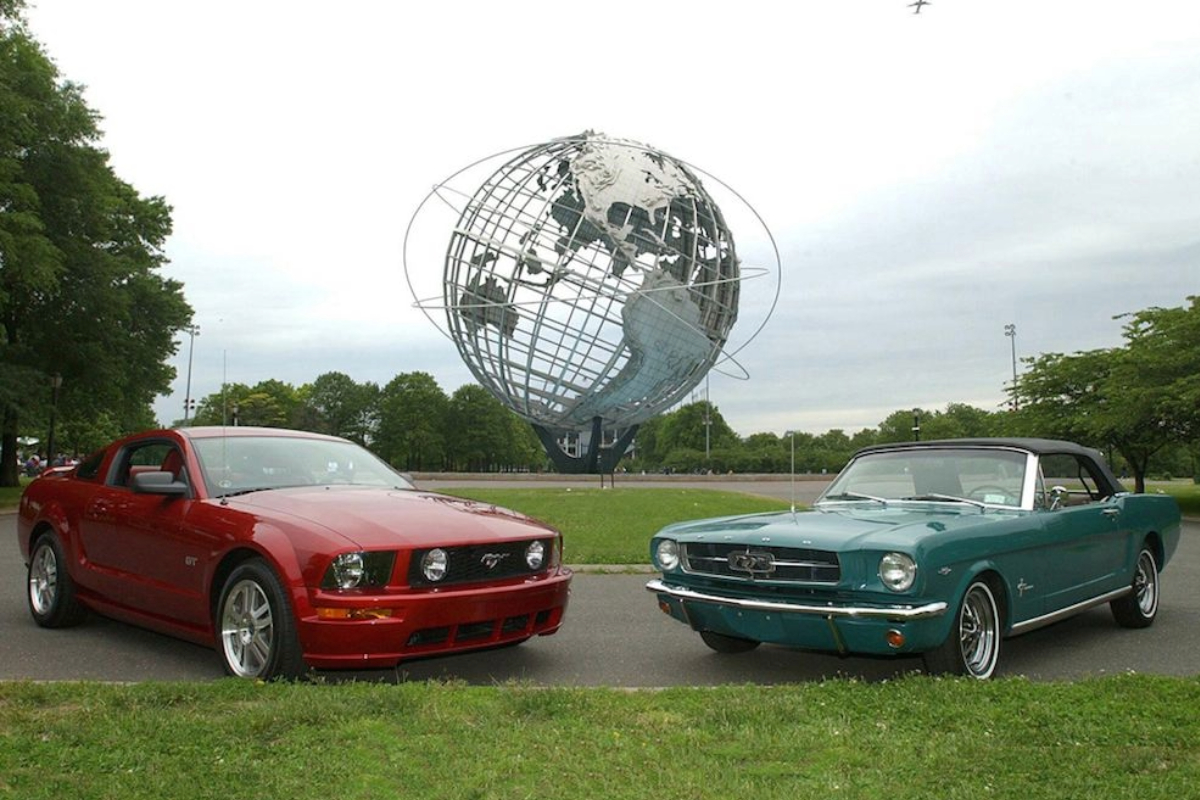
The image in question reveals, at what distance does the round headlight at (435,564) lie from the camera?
17.4 ft

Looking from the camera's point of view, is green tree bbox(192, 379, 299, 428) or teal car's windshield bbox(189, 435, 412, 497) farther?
green tree bbox(192, 379, 299, 428)

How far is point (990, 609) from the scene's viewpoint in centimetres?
563

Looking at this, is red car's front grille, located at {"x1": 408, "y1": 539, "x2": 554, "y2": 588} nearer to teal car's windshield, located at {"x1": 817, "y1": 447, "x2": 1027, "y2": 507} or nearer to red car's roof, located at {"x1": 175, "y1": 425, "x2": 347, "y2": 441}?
red car's roof, located at {"x1": 175, "y1": 425, "x2": 347, "y2": 441}

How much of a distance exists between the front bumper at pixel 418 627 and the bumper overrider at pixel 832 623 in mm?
1063

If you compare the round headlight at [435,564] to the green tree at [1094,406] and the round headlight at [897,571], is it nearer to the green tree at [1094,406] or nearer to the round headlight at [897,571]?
the round headlight at [897,571]

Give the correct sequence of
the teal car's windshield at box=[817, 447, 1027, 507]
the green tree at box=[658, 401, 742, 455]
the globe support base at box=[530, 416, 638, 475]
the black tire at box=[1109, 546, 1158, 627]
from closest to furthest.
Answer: the teal car's windshield at box=[817, 447, 1027, 507], the black tire at box=[1109, 546, 1158, 627], the globe support base at box=[530, 416, 638, 475], the green tree at box=[658, 401, 742, 455]

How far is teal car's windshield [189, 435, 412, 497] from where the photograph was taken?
631cm

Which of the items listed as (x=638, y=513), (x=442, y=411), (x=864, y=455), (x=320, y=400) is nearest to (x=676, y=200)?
(x=638, y=513)

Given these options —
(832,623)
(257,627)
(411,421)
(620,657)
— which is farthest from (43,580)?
(411,421)

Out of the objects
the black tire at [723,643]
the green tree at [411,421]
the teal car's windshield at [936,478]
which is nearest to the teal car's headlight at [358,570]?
the black tire at [723,643]

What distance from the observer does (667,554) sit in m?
6.16

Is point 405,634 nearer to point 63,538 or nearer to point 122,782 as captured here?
point 122,782

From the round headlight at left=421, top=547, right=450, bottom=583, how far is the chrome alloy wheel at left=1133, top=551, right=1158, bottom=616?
5.42 meters

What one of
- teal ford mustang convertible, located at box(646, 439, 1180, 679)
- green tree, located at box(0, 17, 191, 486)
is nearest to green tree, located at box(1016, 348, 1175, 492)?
teal ford mustang convertible, located at box(646, 439, 1180, 679)
